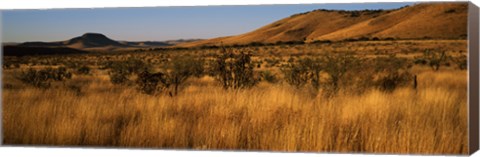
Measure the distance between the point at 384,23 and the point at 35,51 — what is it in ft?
17.4

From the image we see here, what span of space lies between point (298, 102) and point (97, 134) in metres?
2.73

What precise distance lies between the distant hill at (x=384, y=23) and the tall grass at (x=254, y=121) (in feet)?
2.51

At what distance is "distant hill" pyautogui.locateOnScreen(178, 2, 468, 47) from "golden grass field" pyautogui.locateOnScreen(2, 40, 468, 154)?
1.23ft

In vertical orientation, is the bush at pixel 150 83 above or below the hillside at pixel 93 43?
below

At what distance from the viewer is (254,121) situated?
7.68 m

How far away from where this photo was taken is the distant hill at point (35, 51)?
8.94m

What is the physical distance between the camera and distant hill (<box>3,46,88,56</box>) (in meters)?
8.94

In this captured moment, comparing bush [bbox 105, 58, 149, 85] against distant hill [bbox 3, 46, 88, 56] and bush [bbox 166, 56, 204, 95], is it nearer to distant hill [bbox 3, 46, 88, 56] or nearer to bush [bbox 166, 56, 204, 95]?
bush [bbox 166, 56, 204, 95]

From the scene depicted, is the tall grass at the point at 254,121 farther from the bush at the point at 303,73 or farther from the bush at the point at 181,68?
the bush at the point at 181,68

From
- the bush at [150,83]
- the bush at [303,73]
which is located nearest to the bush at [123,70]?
the bush at [150,83]

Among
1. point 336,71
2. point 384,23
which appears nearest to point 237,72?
point 336,71

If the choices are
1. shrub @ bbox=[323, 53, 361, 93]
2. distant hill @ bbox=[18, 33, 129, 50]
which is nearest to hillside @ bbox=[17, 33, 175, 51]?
distant hill @ bbox=[18, 33, 129, 50]

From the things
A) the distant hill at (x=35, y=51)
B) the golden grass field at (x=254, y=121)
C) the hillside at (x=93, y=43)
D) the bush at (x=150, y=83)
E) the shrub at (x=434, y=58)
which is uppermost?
the hillside at (x=93, y=43)

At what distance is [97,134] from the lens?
26.4 ft
